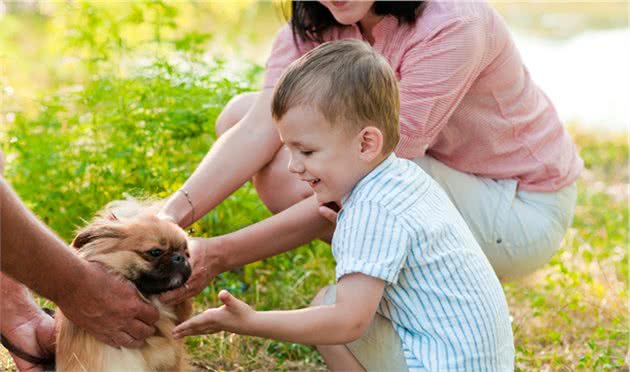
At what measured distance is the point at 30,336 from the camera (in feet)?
9.21

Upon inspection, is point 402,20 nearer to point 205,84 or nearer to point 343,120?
point 343,120

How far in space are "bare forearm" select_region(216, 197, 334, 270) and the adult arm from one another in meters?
0.34

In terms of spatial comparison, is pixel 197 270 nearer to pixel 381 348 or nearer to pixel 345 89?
pixel 381 348

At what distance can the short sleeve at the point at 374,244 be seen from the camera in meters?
2.15

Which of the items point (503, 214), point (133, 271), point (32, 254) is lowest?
point (503, 214)

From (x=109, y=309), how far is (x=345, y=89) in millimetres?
896

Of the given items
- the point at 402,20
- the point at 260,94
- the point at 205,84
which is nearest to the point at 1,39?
the point at 205,84

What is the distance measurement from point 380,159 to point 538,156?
104 centimetres

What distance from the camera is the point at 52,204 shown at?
12.2 ft

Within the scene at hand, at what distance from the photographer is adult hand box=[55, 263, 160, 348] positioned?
236 centimetres

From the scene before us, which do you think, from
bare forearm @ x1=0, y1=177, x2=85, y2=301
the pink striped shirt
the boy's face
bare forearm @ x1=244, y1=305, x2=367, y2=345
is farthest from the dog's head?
the pink striped shirt

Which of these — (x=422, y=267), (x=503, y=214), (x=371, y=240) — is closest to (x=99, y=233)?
(x=371, y=240)

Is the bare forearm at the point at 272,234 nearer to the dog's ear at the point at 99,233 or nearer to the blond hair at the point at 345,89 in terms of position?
the dog's ear at the point at 99,233

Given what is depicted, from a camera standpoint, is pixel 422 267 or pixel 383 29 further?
pixel 383 29
